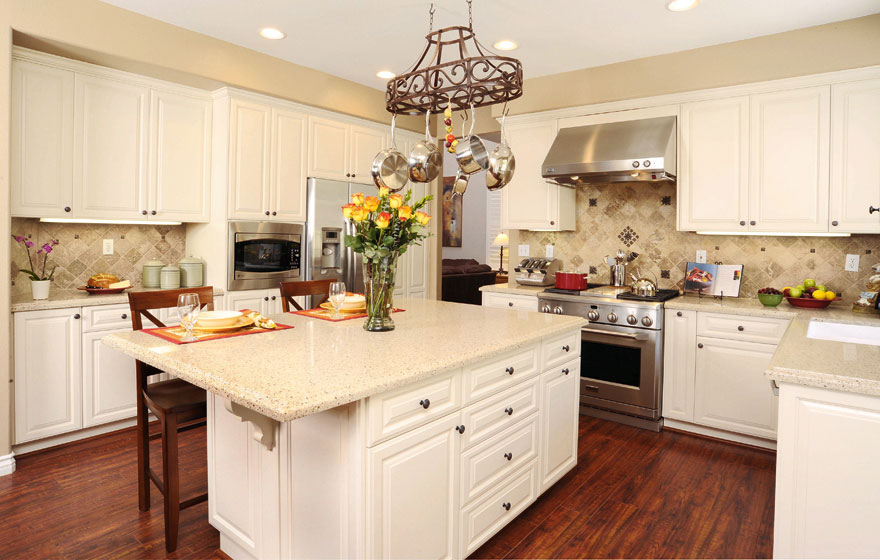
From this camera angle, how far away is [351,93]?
461 centimetres

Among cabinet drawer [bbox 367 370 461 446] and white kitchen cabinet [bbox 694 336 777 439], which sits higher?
cabinet drawer [bbox 367 370 461 446]

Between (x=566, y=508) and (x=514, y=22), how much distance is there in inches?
109

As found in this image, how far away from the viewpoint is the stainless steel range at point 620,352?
3.60 m

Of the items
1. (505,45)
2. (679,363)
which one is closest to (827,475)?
(679,363)

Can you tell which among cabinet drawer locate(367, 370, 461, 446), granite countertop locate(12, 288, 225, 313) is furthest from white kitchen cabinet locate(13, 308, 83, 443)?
cabinet drawer locate(367, 370, 461, 446)

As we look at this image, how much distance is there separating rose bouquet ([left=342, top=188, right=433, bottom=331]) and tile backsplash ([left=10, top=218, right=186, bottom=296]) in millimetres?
2617

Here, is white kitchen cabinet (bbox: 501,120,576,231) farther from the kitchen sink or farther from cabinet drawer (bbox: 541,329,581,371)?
the kitchen sink

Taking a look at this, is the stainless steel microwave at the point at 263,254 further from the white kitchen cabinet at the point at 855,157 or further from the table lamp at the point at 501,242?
the table lamp at the point at 501,242

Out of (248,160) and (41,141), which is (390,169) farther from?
(41,141)

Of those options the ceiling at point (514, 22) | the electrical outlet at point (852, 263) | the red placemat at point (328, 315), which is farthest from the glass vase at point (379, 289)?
the electrical outlet at point (852, 263)

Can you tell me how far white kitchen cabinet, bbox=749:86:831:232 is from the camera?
330 centimetres

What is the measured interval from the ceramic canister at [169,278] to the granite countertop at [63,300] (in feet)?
0.94

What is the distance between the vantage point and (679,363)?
3588 mm

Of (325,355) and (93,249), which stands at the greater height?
(93,249)
